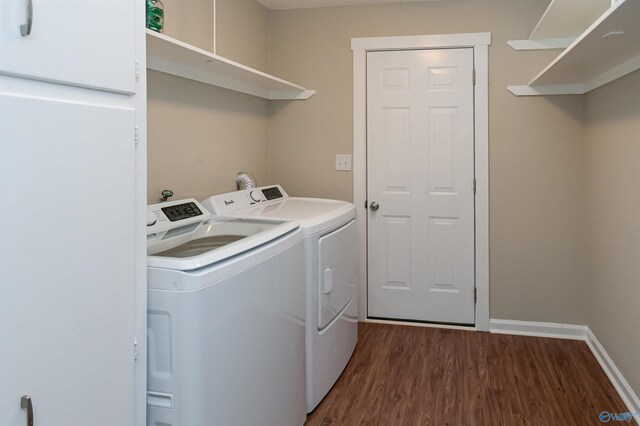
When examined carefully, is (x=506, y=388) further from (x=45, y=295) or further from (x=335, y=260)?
(x=45, y=295)

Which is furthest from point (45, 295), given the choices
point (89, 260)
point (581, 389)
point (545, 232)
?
point (545, 232)

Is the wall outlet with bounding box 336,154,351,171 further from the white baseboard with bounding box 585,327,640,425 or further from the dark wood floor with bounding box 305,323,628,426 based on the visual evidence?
the white baseboard with bounding box 585,327,640,425

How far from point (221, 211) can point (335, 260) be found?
65cm

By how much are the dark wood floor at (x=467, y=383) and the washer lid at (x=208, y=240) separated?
0.99 m

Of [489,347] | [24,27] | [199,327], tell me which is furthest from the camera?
[489,347]

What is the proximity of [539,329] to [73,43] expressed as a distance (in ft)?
10.6

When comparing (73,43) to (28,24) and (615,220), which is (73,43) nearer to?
(28,24)

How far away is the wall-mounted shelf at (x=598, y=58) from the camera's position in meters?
1.65

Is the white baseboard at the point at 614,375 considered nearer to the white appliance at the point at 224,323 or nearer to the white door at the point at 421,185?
the white door at the point at 421,185

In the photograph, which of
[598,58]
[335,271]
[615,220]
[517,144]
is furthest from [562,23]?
[335,271]

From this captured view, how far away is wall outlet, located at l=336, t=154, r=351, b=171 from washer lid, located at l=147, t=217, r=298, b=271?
1462mm

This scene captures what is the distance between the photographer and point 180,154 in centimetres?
248
